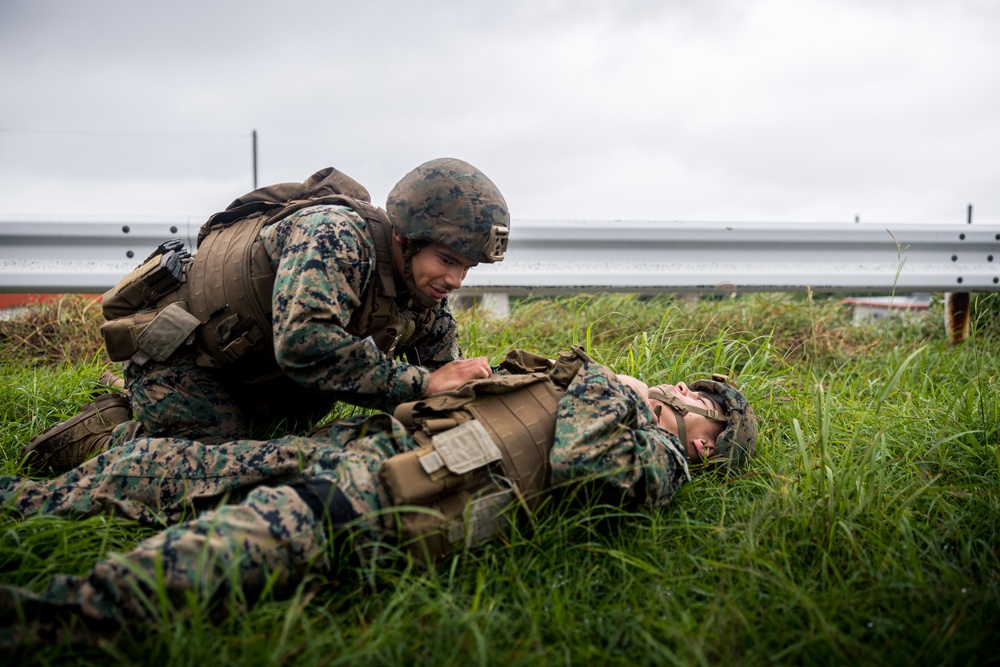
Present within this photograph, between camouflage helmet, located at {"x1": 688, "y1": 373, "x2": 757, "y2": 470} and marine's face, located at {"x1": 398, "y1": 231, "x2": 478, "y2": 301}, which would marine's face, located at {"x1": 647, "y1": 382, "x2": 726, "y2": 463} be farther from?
marine's face, located at {"x1": 398, "y1": 231, "x2": 478, "y2": 301}

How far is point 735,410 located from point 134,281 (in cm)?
242

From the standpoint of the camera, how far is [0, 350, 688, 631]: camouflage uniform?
1764mm

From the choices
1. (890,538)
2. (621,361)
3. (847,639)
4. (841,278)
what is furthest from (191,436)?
(841,278)

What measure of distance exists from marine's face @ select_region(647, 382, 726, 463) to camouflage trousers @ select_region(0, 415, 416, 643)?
1.12 metres

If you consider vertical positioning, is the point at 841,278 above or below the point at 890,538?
above

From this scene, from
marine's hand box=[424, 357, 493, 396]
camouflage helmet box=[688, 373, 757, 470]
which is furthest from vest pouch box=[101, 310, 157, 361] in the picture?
camouflage helmet box=[688, 373, 757, 470]

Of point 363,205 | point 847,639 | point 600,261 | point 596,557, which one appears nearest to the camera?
point 847,639

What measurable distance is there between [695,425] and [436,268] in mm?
1222

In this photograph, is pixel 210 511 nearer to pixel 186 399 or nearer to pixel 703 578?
pixel 186 399

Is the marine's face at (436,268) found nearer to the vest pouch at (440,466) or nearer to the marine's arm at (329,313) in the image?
the marine's arm at (329,313)

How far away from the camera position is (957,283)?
14.8 ft

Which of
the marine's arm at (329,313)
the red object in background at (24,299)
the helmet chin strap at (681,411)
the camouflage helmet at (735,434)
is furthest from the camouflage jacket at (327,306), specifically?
the red object in background at (24,299)

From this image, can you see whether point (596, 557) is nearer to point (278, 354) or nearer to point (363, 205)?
point (278, 354)

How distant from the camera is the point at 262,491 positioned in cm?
203
